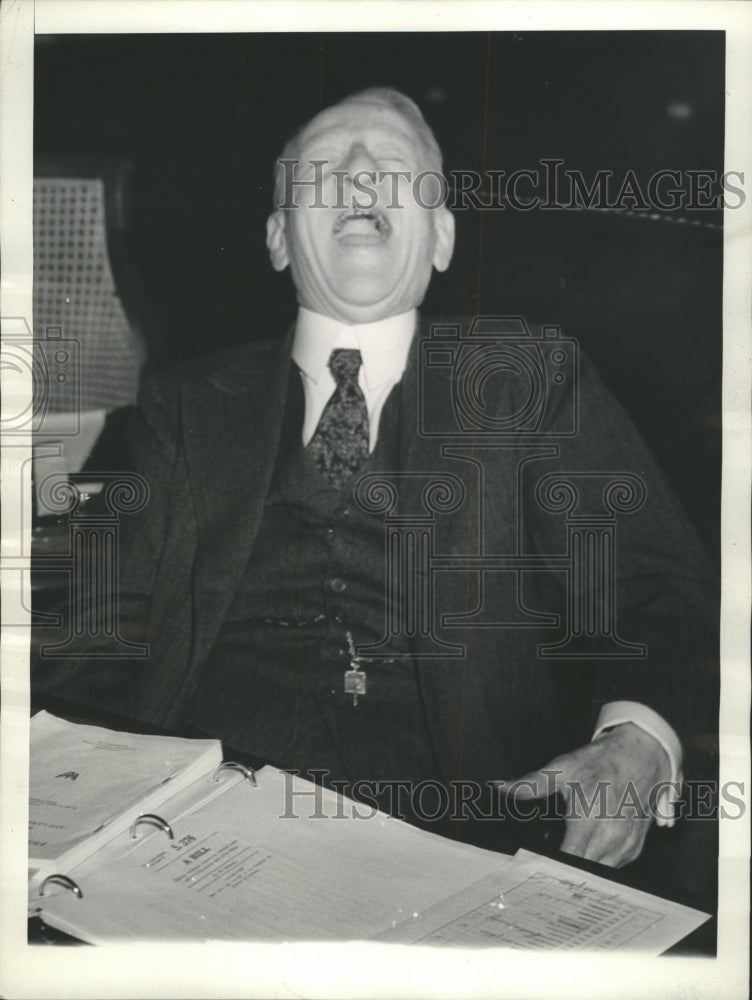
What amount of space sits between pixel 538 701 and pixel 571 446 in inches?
14.8

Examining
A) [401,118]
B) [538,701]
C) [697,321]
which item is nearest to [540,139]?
[401,118]

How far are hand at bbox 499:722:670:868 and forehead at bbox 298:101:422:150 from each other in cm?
92

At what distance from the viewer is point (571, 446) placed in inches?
67.0

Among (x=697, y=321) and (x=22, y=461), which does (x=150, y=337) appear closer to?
(x=22, y=461)

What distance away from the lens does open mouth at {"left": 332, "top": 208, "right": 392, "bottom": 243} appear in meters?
1.69

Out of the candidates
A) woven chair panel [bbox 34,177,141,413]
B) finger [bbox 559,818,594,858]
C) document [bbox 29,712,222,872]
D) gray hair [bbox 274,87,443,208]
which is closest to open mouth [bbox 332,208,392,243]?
gray hair [bbox 274,87,443,208]

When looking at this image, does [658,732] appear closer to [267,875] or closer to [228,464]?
[267,875]

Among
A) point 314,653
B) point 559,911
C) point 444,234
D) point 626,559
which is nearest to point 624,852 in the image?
point 559,911

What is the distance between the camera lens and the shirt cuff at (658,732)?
5.52 feet

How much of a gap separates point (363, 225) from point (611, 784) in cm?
89

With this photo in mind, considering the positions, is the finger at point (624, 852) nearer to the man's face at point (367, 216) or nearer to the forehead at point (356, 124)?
the man's face at point (367, 216)

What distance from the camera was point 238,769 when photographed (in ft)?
5.30

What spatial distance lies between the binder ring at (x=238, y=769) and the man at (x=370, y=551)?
0.06 metres

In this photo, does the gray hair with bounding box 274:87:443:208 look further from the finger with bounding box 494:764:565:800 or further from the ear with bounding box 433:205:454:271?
the finger with bounding box 494:764:565:800
